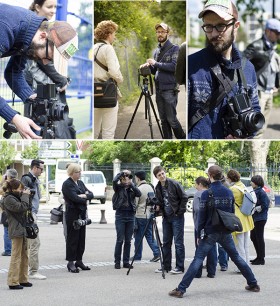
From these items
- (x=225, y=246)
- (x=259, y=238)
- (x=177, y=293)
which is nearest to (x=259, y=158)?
(x=259, y=238)

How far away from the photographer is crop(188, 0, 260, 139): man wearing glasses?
15.5m

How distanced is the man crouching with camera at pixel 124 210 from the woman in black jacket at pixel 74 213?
599mm

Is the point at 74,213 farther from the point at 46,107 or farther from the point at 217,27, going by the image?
the point at 217,27

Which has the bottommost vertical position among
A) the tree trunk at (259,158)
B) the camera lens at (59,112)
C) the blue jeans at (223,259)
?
the blue jeans at (223,259)

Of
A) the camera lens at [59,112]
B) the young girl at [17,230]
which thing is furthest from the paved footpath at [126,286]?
the camera lens at [59,112]

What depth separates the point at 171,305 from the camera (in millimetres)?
9977

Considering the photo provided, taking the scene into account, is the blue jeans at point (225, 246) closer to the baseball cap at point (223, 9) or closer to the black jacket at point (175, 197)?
the black jacket at point (175, 197)

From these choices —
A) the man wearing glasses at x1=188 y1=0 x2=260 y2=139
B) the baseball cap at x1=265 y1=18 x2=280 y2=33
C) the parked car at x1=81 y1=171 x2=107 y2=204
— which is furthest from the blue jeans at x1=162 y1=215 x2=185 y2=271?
the parked car at x1=81 y1=171 x2=107 y2=204

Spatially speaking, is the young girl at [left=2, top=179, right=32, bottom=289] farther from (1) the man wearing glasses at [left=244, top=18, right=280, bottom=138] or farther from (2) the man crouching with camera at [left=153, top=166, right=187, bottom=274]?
(1) the man wearing glasses at [left=244, top=18, right=280, bottom=138]

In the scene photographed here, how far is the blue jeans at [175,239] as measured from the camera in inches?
504

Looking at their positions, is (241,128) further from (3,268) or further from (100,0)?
(3,268)

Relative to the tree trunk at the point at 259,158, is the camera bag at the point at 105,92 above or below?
above

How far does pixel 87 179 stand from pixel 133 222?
26.3 meters

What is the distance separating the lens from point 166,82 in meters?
16.3
